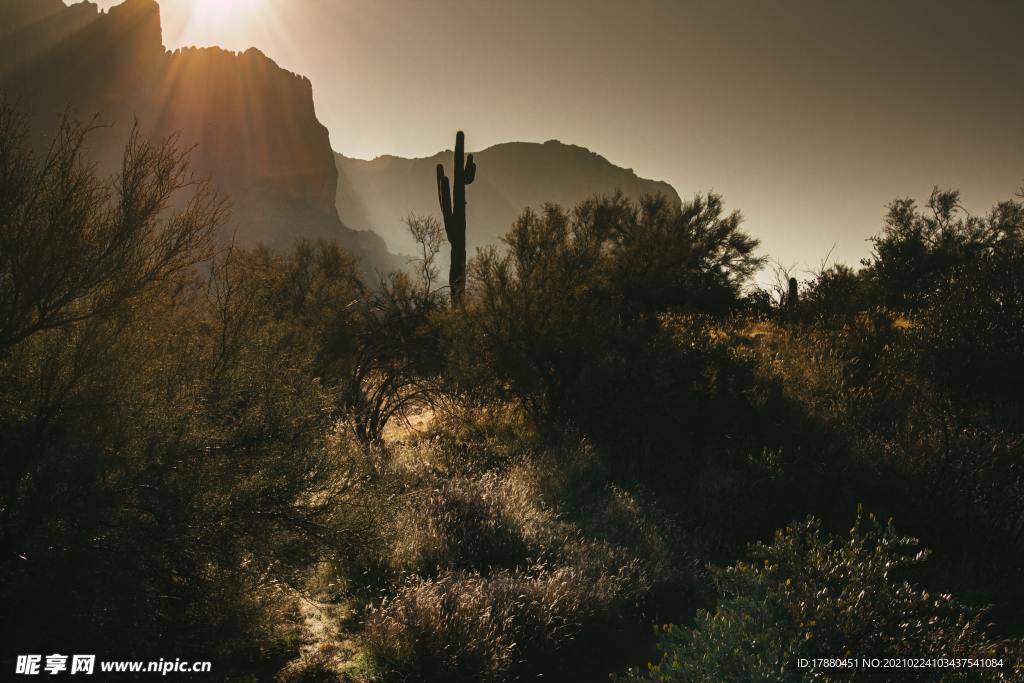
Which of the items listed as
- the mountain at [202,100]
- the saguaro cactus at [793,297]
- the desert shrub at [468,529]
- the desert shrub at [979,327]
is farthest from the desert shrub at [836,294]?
the mountain at [202,100]

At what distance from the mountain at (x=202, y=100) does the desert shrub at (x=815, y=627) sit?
71316mm

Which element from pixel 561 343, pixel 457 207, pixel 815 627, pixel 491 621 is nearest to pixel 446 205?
pixel 457 207

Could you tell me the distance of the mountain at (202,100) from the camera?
80.5m

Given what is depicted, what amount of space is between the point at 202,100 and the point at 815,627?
124m

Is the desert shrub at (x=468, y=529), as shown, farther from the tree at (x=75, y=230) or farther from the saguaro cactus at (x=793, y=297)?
the saguaro cactus at (x=793, y=297)

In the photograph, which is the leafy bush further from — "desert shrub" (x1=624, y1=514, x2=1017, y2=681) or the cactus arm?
"desert shrub" (x1=624, y1=514, x2=1017, y2=681)

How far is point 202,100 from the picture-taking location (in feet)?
346

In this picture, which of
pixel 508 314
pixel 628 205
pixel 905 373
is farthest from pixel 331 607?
pixel 628 205

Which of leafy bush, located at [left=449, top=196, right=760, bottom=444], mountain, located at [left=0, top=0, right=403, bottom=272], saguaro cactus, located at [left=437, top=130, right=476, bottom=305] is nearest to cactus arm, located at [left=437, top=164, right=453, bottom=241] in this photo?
saguaro cactus, located at [left=437, top=130, right=476, bottom=305]

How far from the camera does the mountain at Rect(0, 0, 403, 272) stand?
264 feet

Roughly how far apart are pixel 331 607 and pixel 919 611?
188 inches

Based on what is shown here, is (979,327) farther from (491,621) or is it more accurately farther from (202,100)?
(202,100)

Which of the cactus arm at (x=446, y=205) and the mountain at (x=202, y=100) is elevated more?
the mountain at (x=202, y=100)

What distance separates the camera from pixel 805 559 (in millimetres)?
4387
